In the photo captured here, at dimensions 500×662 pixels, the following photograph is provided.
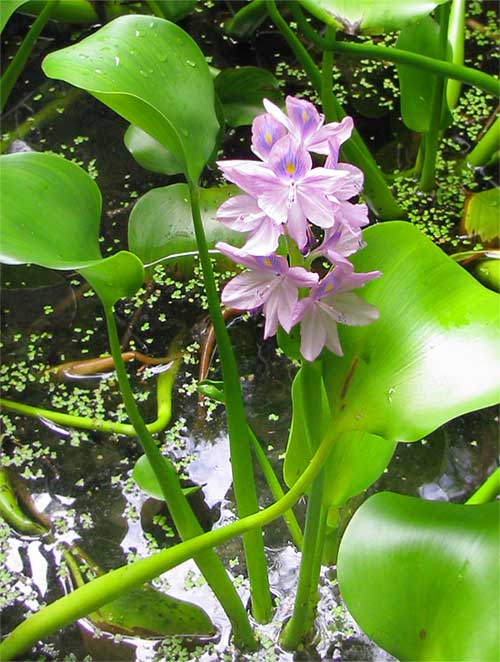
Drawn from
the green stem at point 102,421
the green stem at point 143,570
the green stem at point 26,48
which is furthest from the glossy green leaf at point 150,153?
the green stem at point 143,570

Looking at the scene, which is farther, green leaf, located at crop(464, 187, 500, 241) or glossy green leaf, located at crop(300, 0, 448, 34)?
green leaf, located at crop(464, 187, 500, 241)

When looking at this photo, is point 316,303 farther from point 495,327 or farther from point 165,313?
point 165,313

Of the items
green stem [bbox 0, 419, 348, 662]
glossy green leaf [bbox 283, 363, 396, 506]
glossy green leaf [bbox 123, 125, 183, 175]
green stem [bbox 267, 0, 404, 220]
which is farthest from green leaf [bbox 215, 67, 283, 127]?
green stem [bbox 0, 419, 348, 662]

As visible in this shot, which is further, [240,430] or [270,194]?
[240,430]

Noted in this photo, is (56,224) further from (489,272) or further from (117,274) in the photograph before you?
(489,272)

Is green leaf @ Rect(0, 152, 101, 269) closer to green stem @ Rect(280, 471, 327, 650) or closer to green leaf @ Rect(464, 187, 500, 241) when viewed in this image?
green stem @ Rect(280, 471, 327, 650)

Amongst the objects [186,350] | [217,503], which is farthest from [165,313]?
[217,503]
